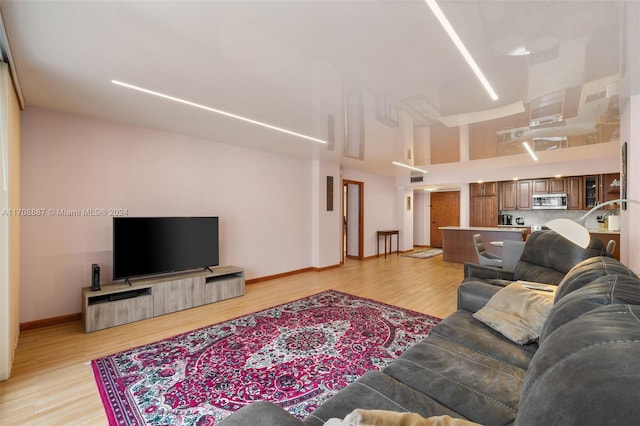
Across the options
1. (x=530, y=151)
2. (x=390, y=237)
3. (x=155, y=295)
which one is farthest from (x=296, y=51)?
(x=390, y=237)

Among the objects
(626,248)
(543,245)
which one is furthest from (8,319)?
(626,248)

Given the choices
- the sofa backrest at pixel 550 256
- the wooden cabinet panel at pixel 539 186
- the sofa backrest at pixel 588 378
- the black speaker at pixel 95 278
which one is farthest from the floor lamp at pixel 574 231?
the wooden cabinet panel at pixel 539 186

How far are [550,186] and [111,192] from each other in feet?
28.9

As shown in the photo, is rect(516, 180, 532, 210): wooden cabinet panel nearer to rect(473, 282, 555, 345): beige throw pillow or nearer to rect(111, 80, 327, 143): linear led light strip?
rect(111, 80, 327, 143): linear led light strip

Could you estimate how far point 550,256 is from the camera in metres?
2.76

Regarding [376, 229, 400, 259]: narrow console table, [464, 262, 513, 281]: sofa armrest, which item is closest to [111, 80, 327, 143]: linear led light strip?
[464, 262, 513, 281]: sofa armrest

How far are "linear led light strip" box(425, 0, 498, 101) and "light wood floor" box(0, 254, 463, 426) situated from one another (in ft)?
8.36

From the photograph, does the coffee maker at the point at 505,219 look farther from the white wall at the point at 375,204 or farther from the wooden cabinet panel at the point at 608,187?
the white wall at the point at 375,204

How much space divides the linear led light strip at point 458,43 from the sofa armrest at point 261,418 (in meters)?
2.00

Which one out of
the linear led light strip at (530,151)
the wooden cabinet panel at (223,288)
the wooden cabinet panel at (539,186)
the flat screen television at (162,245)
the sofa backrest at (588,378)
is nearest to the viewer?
the sofa backrest at (588,378)

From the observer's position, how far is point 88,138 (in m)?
3.46

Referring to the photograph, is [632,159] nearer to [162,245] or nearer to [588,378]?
[588,378]

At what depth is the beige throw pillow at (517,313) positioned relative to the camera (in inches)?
66.9

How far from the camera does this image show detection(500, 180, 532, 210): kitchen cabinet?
725 cm
